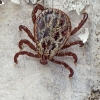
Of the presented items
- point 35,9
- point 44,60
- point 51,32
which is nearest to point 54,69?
point 44,60

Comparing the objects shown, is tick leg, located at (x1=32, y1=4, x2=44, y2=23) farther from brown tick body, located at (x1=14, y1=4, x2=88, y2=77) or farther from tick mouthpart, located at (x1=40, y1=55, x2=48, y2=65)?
tick mouthpart, located at (x1=40, y1=55, x2=48, y2=65)

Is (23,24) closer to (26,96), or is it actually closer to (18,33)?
(18,33)

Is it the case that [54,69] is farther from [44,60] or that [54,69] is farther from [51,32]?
[51,32]

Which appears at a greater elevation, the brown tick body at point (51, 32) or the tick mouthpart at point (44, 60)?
the brown tick body at point (51, 32)

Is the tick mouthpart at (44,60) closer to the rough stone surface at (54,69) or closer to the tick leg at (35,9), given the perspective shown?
the rough stone surface at (54,69)

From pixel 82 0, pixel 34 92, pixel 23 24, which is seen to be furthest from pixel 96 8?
pixel 34 92

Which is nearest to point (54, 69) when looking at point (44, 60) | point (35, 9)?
point (44, 60)

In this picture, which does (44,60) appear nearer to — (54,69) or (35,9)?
(54,69)

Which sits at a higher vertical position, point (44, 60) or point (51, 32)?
point (51, 32)

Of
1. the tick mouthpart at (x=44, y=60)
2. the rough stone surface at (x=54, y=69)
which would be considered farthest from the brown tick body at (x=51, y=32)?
the rough stone surface at (x=54, y=69)

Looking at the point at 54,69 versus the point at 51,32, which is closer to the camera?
the point at 51,32
